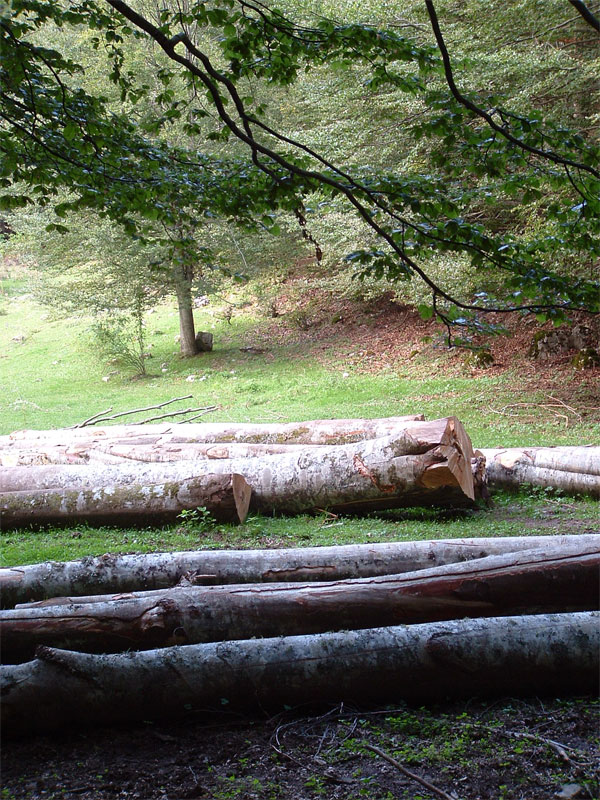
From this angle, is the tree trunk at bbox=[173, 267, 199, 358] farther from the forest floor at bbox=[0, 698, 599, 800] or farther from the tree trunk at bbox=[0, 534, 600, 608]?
the forest floor at bbox=[0, 698, 599, 800]

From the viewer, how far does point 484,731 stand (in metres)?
2.81

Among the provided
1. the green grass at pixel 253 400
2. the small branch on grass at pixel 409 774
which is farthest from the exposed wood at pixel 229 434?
the small branch on grass at pixel 409 774

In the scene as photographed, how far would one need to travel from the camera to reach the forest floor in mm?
2475

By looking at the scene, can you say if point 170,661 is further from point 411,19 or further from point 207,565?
point 411,19

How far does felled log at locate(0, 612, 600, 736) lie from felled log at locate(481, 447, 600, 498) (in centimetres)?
539

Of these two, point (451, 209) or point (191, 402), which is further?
point (191, 402)

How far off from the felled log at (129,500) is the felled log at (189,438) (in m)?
1.56

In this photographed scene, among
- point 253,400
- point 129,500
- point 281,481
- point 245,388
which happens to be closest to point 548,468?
point 281,481

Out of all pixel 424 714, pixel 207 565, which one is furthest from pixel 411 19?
pixel 424 714

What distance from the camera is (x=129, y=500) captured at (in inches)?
288

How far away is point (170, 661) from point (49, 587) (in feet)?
5.69

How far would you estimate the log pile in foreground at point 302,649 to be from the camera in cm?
298

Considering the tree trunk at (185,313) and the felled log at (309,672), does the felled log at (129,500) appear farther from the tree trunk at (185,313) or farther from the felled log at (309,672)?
the tree trunk at (185,313)

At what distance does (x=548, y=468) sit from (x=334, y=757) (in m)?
6.61
